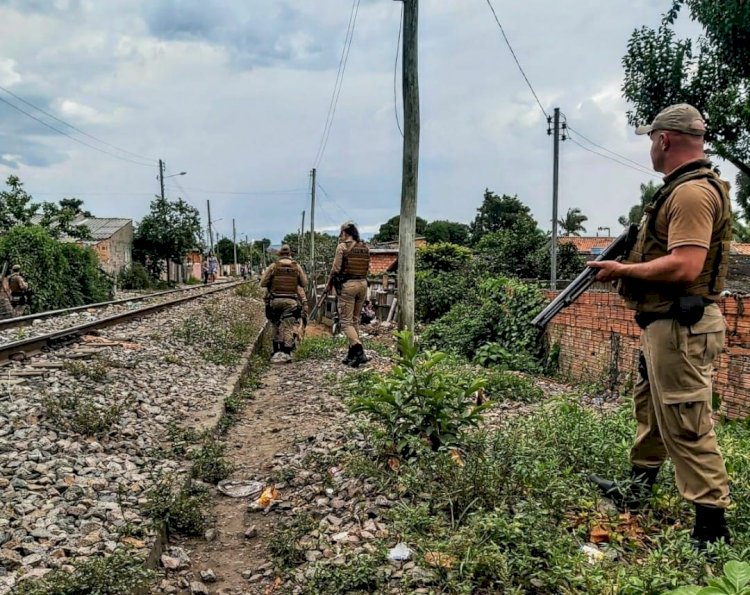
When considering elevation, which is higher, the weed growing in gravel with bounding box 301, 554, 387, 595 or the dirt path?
the weed growing in gravel with bounding box 301, 554, 387, 595

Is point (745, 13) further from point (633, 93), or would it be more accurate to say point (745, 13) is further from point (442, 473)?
point (442, 473)

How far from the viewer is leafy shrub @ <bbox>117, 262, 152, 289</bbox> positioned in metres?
34.5

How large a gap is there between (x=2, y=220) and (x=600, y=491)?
111 ft

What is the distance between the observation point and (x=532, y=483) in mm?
3203

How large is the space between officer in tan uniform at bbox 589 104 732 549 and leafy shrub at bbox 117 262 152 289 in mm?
35422

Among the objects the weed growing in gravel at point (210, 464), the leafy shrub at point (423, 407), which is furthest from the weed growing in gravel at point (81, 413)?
the leafy shrub at point (423, 407)

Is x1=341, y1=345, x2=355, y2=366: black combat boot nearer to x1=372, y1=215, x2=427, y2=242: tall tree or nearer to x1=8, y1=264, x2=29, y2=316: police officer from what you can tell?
x1=8, y1=264, x2=29, y2=316: police officer

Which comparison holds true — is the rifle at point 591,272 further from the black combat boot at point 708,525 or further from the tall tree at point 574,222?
the tall tree at point 574,222

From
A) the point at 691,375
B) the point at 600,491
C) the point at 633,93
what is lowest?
the point at 600,491

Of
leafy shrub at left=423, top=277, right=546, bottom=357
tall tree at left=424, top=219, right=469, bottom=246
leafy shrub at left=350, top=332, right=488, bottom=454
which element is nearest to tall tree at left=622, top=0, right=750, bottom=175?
leafy shrub at left=423, top=277, right=546, bottom=357

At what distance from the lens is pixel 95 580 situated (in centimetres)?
260

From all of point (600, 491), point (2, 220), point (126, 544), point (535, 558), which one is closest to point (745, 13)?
point (600, 491)

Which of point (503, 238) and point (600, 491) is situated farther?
point (503, 238)

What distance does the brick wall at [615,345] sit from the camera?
5336 millimetres
